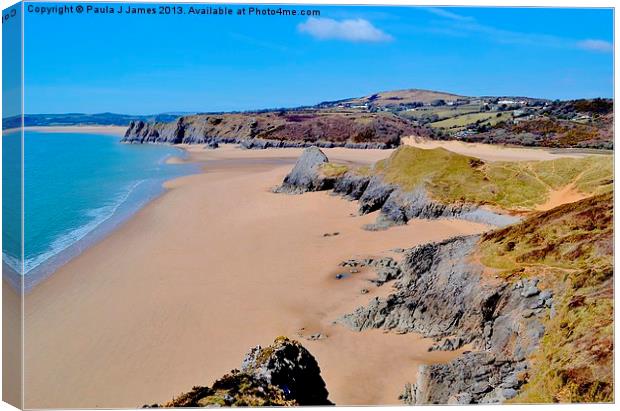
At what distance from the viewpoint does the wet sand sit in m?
8.40

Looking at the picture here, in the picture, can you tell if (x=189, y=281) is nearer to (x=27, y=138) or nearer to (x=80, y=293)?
(x=80, y=293)

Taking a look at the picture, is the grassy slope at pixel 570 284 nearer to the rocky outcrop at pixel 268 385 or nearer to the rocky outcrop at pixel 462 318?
the rocky outcrop at pixel 462 318

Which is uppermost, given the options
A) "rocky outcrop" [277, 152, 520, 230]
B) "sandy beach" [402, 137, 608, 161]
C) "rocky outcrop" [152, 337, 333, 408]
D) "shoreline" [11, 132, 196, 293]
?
"sandy beach" [402, 137, 608, 161]

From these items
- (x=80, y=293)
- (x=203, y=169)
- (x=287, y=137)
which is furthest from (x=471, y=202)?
(x=203, y=169)

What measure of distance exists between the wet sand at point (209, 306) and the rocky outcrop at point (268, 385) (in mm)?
492

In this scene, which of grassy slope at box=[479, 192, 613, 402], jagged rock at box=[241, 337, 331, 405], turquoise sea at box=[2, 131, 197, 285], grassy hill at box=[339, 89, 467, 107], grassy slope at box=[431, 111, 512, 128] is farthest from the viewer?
grassy slope at box=[431, 111, 512, 128]

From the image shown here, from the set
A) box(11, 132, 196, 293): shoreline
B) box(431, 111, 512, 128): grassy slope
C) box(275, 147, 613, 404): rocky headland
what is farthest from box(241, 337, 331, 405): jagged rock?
box(431, 111, 512, 128): grassy slope

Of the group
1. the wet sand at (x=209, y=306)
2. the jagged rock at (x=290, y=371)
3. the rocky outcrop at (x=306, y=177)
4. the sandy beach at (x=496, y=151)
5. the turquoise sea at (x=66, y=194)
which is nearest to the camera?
the jagged rock at (x=290, y=371)

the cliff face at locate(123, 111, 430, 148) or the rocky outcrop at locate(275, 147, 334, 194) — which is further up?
the cliff face at locate(123, 111, 430, 148)

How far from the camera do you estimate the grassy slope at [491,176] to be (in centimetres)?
1005

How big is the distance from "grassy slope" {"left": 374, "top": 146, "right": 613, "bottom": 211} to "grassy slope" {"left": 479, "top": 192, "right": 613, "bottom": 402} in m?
0.61

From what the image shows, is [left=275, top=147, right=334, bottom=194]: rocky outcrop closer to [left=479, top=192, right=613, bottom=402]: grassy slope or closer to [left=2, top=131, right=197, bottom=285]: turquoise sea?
[left=2, top=131, right=197, bottom=285]: turquoise sea

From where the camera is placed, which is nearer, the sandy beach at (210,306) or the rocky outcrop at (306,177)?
the sandy beach at (210,306)

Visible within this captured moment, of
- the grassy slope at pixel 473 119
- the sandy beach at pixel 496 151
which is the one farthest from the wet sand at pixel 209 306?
the grassy slope at pixel 473 119
